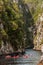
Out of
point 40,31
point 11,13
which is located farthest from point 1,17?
point 40,31

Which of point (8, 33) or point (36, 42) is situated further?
point (36, 42)

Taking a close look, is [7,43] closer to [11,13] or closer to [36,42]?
[11,13]

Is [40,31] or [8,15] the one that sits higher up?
[8,15]

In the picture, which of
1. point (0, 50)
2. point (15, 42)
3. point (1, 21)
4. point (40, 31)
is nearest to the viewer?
point (0, 50)

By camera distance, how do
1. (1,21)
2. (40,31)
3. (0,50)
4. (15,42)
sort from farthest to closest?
(40,31)
(15,42)
(1,21)
(0,50)

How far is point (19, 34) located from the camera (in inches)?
5773

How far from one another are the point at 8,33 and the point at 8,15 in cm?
819

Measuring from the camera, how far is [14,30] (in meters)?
143

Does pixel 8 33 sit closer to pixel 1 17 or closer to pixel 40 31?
pixel 1 17

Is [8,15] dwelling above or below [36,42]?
above

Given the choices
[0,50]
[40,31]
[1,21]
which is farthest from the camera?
[40,31]

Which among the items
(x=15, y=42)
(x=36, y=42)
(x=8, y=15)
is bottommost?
(x=36, y=42)

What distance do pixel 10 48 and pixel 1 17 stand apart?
12.0 m

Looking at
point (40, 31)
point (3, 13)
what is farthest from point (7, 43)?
point (40, 31)
